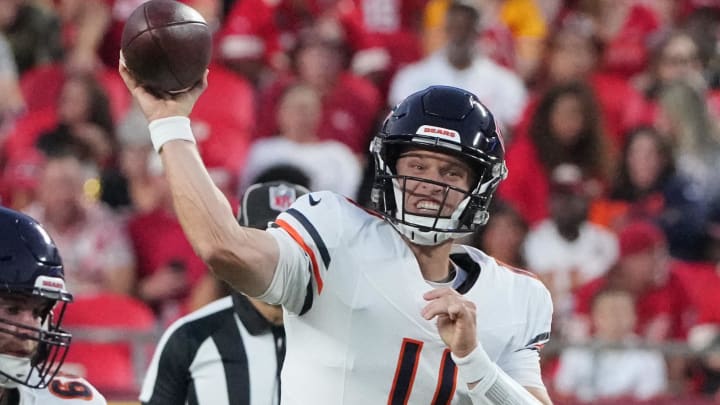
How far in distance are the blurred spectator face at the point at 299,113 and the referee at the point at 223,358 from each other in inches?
125

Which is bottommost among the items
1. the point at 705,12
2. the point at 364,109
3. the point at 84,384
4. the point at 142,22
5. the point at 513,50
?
the point at 84,384

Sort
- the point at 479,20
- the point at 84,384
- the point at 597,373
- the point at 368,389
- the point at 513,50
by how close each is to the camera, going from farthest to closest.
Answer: the point at 513,50 < the point at 479,20 < the point at 597,373 < the point at 84,384 < the point at 368,389

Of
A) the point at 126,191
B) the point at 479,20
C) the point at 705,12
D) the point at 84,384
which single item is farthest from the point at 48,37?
the point at 84,384

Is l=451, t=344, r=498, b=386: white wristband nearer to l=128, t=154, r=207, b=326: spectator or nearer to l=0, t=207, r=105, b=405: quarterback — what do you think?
l=0, t=207, r=105, b=405: quarterback

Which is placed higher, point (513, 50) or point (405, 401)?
point (513, 50)

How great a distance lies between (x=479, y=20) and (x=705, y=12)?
185 cm

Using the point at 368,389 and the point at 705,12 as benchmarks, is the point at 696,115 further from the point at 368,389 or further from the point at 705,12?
the point at 368,389

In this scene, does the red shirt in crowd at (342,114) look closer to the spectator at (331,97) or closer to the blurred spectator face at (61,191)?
the spectator at (331,97)

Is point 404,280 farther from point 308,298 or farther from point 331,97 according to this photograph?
point 331,97

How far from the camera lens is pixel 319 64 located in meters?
7.73

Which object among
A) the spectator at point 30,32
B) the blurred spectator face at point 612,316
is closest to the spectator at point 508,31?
the spectator at point 30,32

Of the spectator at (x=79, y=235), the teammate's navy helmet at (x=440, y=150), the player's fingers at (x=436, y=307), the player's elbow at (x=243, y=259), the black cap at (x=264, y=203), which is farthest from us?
the spectator at (x=79, y=235)

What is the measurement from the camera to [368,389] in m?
3.08

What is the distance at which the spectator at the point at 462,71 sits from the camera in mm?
7801
